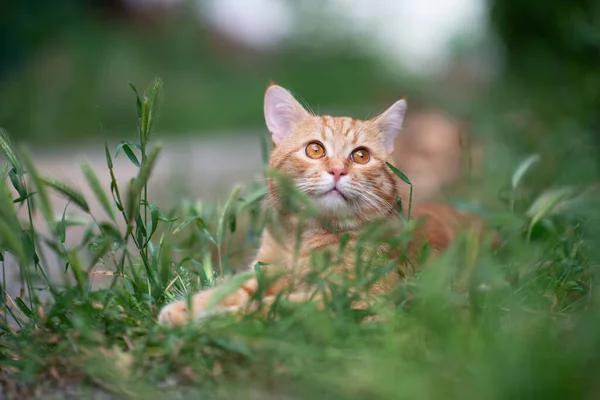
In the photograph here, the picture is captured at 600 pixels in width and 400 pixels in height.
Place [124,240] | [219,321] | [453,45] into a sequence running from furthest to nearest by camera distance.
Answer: [453,45] → [124,240] → [219,321]

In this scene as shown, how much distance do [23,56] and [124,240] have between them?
8084 millimetres

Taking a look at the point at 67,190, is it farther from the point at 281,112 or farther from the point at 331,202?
the point at 281,112

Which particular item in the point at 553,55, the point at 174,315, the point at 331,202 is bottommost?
the point at 174,315

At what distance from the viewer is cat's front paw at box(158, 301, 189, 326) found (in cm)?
208

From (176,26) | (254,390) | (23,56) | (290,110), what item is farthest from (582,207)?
(176,26)

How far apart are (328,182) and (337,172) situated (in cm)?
5

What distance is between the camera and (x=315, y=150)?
2.80 metres

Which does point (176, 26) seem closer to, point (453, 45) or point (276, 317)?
point (453, 45)

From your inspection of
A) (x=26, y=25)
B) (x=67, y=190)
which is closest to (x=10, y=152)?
(x=67, y=190)

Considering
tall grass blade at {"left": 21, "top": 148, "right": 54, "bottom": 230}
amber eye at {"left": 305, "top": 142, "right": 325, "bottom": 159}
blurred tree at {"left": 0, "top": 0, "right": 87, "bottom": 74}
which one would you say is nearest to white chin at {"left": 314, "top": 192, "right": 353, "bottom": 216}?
amber eye at {"left": 305, "top": 142, "right": 325, "bottom": 159}

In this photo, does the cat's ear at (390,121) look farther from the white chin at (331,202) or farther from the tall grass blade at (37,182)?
the tall grass blade at (37,182)

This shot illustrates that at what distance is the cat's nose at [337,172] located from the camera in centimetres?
261

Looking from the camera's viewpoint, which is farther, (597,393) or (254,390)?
(254,390)

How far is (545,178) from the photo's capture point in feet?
15.8
